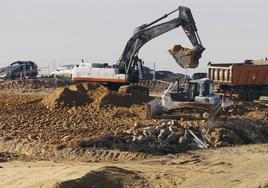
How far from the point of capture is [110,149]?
19547 millimetres

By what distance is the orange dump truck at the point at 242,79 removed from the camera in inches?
1382

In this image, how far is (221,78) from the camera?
116 feet

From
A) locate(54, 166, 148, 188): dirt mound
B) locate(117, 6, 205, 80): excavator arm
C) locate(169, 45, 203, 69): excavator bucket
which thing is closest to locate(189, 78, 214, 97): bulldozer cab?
locate(169, 45, 203, 69): excavator bucket

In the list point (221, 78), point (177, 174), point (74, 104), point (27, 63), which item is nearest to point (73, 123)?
point (74, 104)

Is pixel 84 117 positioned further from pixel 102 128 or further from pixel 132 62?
pixel 132 62

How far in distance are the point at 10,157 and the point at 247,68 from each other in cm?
1895

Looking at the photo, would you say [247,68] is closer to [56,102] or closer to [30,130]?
[56,102]

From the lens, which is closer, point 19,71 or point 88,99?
point 88,99

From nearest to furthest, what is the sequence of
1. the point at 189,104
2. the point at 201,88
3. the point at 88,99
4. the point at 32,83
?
the point at 189,104
the point at 201,88
the point at 88,99
the point at 32,83

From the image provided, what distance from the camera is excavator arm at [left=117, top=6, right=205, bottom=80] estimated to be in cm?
3391

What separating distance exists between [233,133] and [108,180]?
8447 millimetres

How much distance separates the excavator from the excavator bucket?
3.99 ft

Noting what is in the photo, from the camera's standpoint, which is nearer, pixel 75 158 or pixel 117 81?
pixel 75 158

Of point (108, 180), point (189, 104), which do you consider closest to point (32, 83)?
point (189, 104)
